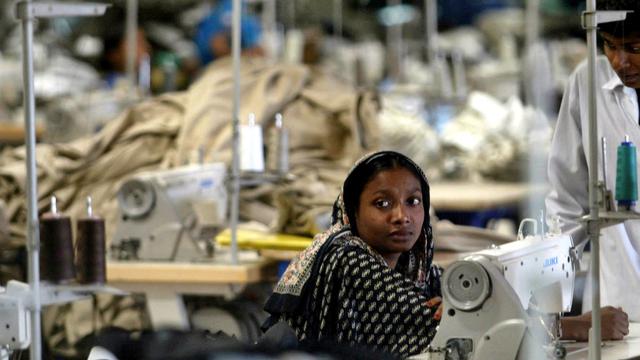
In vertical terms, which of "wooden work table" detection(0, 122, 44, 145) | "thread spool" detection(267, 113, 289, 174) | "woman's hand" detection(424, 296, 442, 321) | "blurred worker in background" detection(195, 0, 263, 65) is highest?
"blurred worker in background" detection(195, 0, 263, 65)

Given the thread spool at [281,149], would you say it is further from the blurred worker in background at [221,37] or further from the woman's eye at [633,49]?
the woman's eye at [633,49]

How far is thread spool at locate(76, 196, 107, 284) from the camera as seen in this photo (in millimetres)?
3531

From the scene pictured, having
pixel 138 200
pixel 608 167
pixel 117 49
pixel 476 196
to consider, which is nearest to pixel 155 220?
pixel 138 200

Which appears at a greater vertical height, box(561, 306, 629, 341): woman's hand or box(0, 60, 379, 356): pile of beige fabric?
box(0, 60, 379, 356): pile of beige fabric

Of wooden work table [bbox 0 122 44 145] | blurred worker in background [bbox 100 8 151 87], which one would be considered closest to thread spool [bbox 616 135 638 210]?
wooden work table [bbox 0 122 44 145]

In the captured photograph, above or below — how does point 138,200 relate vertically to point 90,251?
above

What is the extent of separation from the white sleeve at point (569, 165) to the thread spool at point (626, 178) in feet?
3.18

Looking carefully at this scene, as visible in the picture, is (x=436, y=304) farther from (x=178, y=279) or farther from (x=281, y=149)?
(x=281, y=149)

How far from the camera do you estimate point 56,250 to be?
11.6 feet

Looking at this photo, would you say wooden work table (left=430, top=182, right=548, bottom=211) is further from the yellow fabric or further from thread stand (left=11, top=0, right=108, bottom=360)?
thread stand (left=11, top=0, right=108, bottom=360)

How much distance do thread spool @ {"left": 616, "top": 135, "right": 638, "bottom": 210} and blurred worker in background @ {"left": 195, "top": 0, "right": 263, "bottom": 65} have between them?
4230mm

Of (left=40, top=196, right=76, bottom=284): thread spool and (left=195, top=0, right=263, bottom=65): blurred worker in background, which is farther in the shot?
(left=195, top=0, right=263, bottom=65): blurred worker in background

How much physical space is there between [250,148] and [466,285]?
2479 millimetres

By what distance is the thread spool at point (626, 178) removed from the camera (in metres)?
2.88
